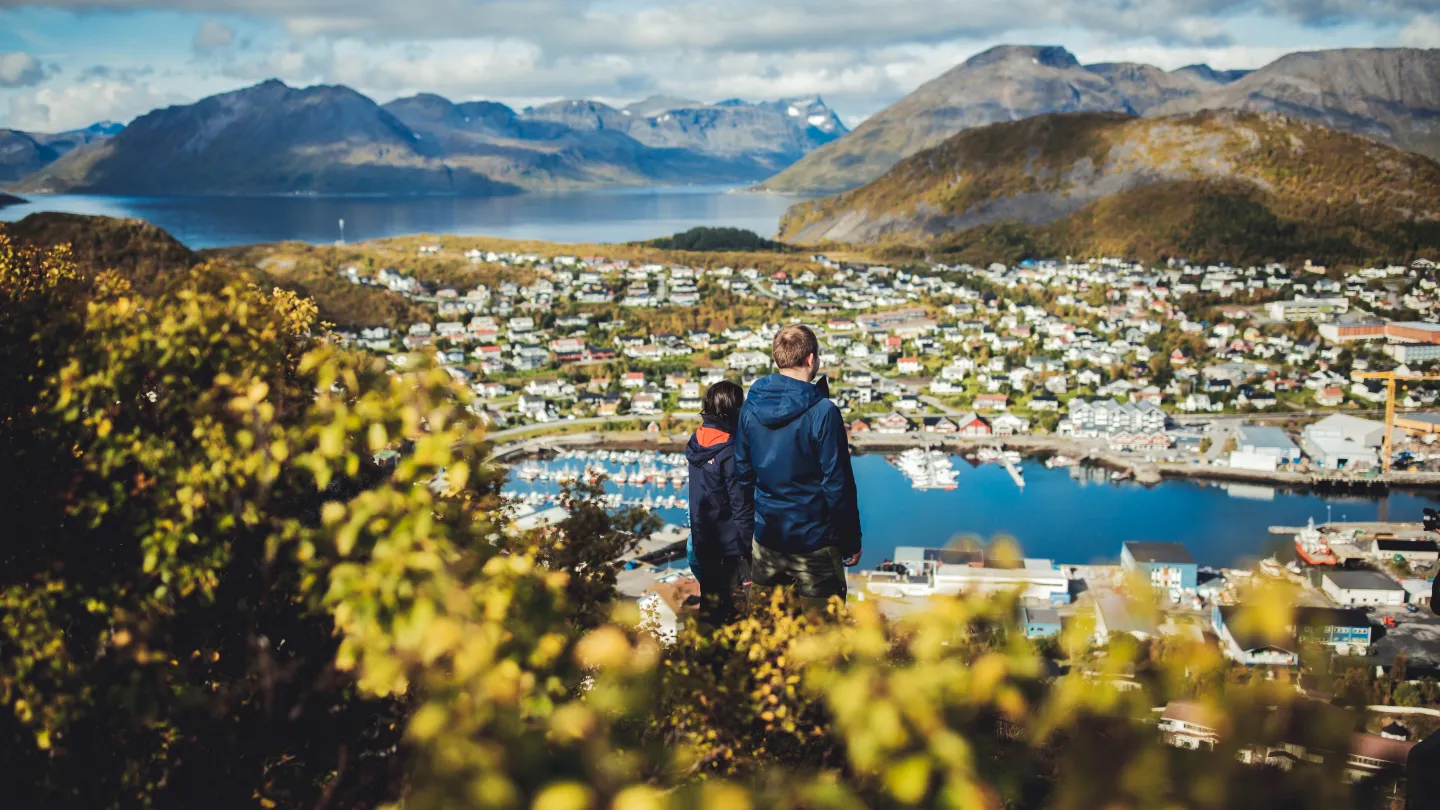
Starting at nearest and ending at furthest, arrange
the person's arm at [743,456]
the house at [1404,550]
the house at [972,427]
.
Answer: the person's arm at [743,456], the house at [1404,550], the house at [972,427]

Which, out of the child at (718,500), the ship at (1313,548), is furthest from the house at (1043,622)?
the child at (718,500)

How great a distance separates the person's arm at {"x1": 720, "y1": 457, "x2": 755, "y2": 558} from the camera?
240 cm

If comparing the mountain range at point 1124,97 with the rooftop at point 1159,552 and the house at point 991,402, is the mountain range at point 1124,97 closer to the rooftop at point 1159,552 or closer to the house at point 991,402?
the house at point 991,402

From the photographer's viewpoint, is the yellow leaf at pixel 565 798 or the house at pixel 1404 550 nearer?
the yellow leaf at pixel 565 798

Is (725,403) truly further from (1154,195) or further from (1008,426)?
(1154,195)

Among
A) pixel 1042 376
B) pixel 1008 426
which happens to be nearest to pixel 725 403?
pixel 1008 426

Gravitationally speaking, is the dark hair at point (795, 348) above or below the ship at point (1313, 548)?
above

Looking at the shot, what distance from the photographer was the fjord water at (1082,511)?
15789mm

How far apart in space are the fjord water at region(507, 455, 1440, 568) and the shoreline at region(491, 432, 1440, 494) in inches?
12.6

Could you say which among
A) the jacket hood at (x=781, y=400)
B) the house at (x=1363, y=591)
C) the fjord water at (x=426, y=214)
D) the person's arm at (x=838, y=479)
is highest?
the fjord water at (x=426, y=214)

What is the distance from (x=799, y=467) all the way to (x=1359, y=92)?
140 metres

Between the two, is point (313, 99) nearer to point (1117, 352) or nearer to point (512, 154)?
point (512, 154)

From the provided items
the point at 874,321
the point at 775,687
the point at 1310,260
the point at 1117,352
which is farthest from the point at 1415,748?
the point at 1310,260

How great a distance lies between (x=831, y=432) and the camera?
2.11 meters
